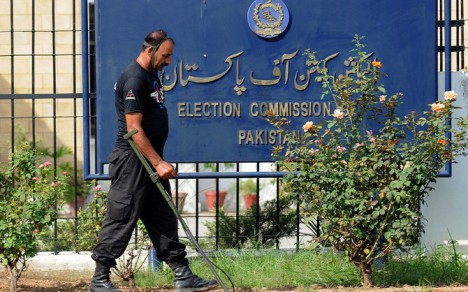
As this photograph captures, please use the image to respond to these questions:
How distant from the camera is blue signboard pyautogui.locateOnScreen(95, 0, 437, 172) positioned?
765 cm

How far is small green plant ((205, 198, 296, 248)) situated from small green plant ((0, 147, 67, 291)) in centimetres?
176

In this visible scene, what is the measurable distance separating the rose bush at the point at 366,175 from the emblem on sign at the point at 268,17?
1022 millimetres

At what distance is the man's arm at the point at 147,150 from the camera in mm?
6152

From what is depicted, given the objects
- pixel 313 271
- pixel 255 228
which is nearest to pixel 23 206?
pixel 313 271

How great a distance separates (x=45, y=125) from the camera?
649 inches

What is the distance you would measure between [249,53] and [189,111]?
0.67m

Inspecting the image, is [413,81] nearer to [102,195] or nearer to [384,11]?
[384,11]

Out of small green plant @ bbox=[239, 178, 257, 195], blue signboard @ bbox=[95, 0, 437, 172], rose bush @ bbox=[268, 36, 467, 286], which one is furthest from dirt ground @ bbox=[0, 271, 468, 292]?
small green plant @ bbox=[239, 178, 257, 195]

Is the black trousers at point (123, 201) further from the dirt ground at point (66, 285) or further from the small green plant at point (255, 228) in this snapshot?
the small green plant at point (255, 228)

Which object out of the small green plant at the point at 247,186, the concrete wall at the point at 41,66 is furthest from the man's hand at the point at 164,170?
the small green plant at the point at 247,186

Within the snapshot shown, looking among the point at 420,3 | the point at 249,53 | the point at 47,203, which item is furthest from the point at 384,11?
the point at 47,203

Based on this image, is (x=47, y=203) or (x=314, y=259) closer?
(x=47, y=203)

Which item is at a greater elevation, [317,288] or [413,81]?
[413,81]

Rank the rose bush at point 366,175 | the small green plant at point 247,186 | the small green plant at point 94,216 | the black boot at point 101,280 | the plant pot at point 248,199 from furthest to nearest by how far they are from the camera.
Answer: the small green plant at point 247,186
the plant pot at point 248,199
the small green plant at point 94,216
the rose bush at point 366,175
the black boot at point 101,280
